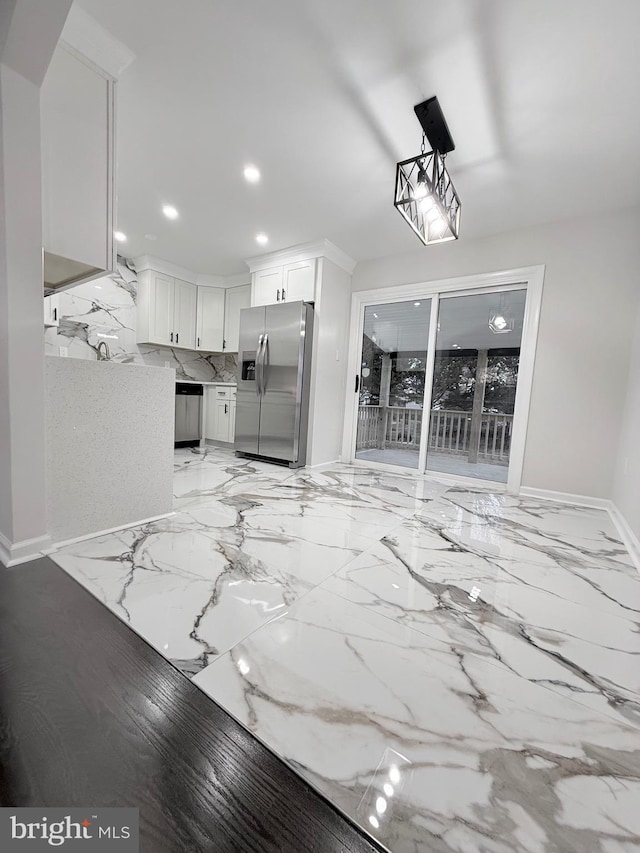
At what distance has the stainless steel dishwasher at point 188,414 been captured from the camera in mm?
4832

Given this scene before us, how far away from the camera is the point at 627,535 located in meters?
2.27

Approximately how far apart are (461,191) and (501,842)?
3.47 m

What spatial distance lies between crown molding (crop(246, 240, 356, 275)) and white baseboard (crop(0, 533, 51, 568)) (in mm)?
3542

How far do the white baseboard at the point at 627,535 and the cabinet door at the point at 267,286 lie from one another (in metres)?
3.85

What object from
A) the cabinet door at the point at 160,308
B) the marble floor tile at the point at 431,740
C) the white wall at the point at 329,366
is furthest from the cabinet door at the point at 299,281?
the marble floor tile at the point at 431,740

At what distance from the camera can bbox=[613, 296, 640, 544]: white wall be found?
7.45 ft

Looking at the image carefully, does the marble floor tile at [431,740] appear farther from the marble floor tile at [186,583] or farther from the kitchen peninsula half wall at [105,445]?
the kitchen peninsula half wall at [105,445]

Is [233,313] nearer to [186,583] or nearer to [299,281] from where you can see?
[299,281]

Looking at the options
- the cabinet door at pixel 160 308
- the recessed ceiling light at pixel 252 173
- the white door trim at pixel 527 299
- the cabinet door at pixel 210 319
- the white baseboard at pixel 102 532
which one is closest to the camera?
the white baseboard at pixel 102 532

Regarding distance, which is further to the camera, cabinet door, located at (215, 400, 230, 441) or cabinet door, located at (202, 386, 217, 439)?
cabinet door, located at (202, 386, 217, 439)

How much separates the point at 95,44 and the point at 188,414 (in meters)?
3.78

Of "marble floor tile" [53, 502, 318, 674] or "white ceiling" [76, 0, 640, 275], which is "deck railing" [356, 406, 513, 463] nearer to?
"white ceiling" [76, 0, 640, 275]

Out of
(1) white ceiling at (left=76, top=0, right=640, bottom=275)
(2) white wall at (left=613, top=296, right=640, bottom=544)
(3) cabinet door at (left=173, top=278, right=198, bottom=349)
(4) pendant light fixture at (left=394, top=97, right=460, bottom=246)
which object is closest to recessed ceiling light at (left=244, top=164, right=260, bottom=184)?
(1) white ceiling at (left=76, top=0, right=640, bottom=275)

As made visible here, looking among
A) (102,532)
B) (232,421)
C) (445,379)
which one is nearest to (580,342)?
(445,379)
